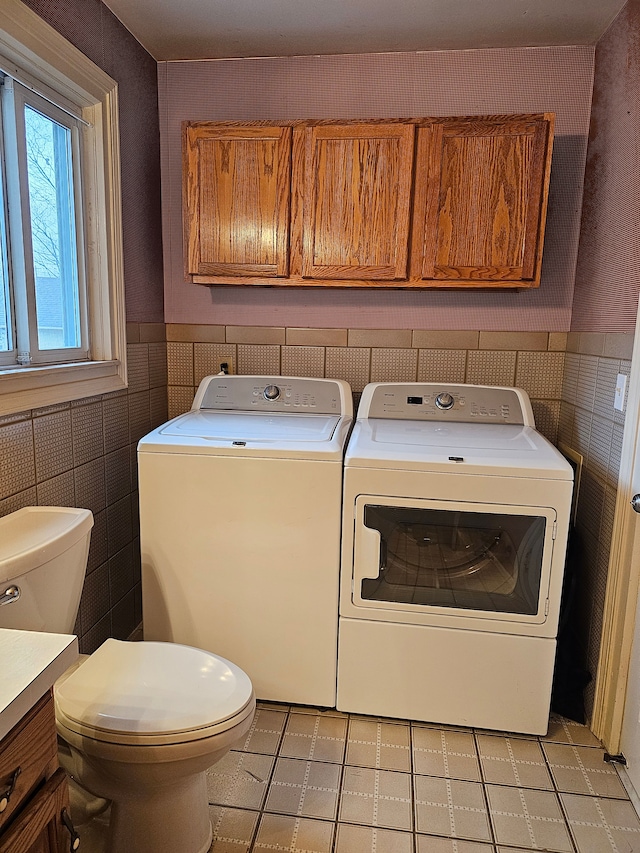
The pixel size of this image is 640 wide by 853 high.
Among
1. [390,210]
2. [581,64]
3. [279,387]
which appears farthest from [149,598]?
[581,64]

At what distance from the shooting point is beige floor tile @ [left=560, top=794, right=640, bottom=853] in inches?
58.1

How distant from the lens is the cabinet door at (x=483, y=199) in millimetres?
1986

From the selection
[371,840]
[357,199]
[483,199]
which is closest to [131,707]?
[371,840]

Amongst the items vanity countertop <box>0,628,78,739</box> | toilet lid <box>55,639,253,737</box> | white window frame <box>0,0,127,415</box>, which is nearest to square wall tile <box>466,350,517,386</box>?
white window frame <box>0,0,127,415</box>

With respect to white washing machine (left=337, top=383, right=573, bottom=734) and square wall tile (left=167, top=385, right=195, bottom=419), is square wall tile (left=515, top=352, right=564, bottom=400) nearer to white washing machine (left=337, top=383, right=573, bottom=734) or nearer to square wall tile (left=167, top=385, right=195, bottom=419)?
white washing machine (left=337, top=383, right=573, bottom=734)

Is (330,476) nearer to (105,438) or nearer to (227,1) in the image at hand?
(105,438)

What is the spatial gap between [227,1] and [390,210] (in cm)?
86

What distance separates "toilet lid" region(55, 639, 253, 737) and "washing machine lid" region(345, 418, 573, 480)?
72 cm

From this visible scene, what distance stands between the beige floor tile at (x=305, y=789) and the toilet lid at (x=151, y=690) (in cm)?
45

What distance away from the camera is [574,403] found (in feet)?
7.34

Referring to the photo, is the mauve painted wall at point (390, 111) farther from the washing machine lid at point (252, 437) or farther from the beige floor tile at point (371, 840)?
the beige floor tile at point (371, 840)

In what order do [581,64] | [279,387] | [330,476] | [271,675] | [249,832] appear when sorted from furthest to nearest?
[279,387] < [581,64] < [271,675] < [330,476] < [249,832]

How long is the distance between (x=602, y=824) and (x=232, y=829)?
99 cm

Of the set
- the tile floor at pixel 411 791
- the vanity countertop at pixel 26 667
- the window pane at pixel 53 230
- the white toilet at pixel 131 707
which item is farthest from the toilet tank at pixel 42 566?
the tile floor at pixel 411 791
